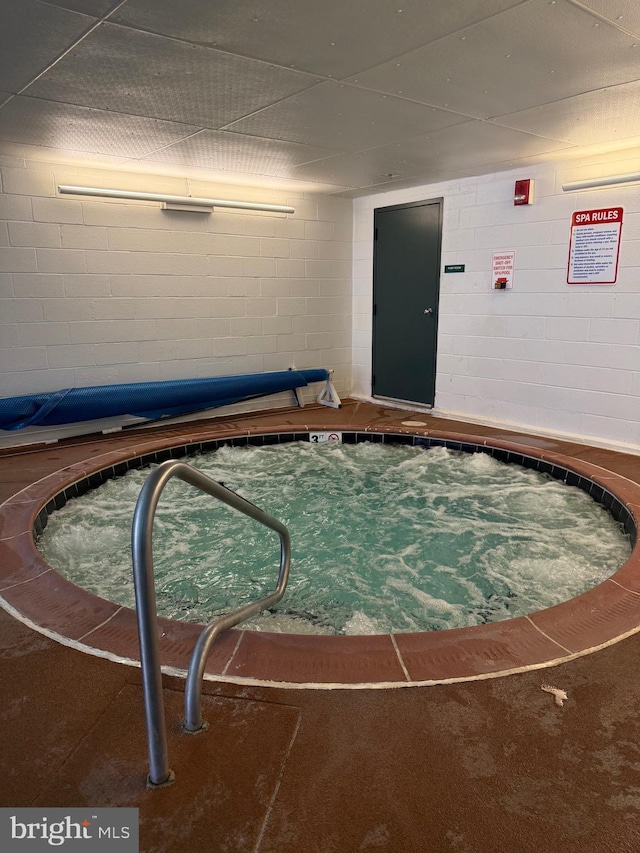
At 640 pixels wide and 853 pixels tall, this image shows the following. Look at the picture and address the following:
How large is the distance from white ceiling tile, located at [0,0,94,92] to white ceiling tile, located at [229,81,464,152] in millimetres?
1160

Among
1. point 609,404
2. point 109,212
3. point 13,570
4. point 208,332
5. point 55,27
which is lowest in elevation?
point 13,570

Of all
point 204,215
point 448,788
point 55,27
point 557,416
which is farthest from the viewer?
point 204,215

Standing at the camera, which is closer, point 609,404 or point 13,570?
point 13,570

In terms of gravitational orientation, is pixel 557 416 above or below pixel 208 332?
below

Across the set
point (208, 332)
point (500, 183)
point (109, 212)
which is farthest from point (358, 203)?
point (109, 212)

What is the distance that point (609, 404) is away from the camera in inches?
174

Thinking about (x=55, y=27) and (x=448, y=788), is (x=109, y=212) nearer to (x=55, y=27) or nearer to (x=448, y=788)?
(x=55, y=27)

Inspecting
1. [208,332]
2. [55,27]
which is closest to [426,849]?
[55,27]

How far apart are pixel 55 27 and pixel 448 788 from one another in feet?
9.39

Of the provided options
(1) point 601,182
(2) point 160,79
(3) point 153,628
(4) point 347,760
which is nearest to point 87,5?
(2) point 160,79

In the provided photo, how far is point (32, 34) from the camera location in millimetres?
2246

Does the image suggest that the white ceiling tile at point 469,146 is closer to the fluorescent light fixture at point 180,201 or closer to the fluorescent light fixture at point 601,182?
the fluorescent light fixture at point 601,182

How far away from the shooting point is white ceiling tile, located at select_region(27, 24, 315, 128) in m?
2.38

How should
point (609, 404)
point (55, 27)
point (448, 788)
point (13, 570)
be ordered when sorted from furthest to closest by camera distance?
point (609, 404)
point (13, 570)
point (55, 27)
point (448, 788)
